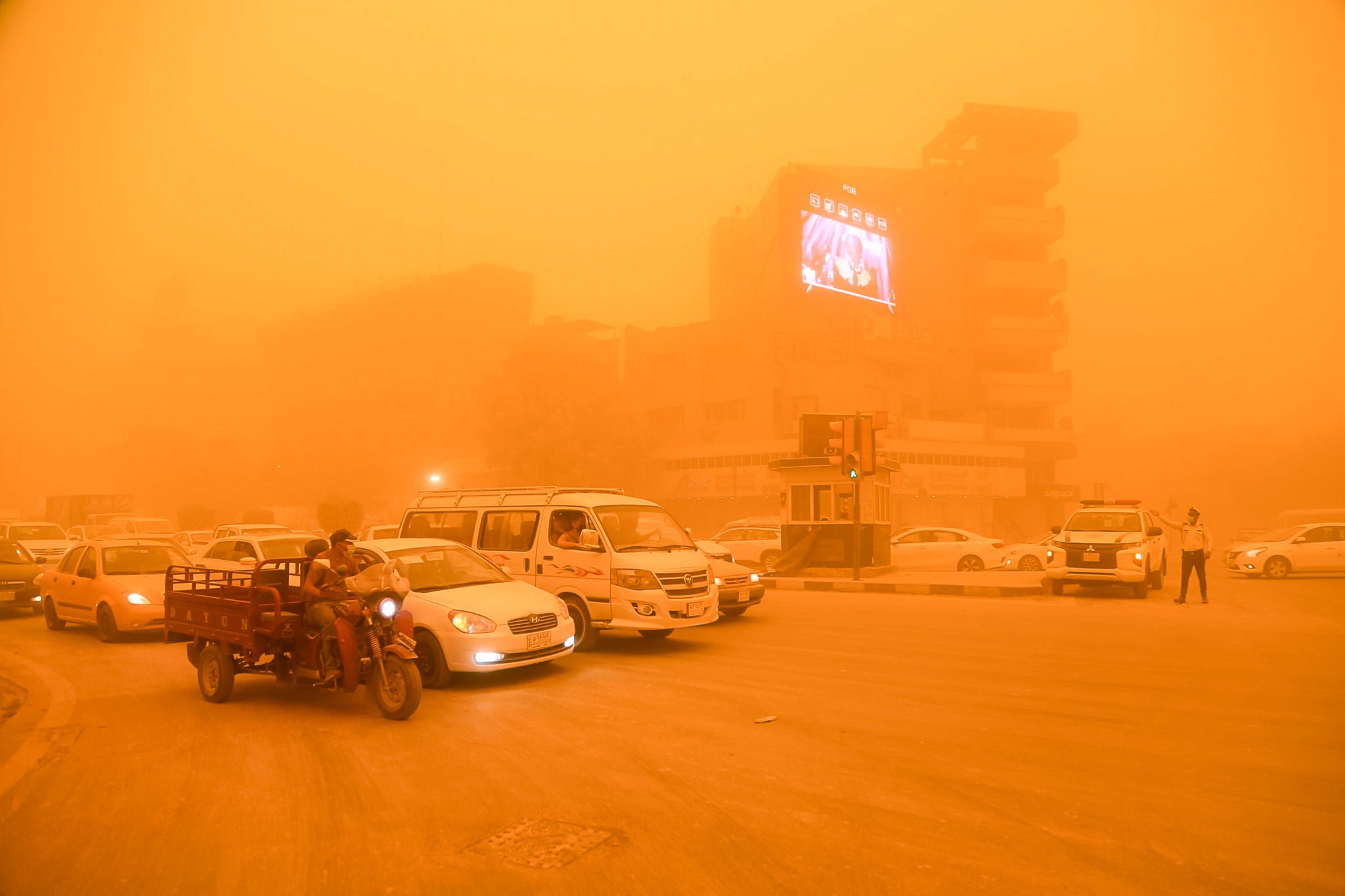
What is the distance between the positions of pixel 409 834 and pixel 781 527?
21.7 metres

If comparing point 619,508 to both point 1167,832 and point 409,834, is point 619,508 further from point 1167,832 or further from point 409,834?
point 1167,832

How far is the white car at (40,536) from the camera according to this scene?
21.6 meters

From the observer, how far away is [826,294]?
56438 mm

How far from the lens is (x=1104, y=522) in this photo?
18859 mm

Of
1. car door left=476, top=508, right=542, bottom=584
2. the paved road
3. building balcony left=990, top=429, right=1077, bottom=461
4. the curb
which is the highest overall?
building balcony left=990, top=429, right=1077, bottom=461

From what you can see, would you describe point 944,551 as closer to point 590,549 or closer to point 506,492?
point 506,492

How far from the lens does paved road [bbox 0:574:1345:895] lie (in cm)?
416

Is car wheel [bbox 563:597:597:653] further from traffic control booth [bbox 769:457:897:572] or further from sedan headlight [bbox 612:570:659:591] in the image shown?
traffic control booth [bbox 769:457:897:572]

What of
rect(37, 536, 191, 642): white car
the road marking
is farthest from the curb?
the road marking

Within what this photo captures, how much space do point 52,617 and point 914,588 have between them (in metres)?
17.0

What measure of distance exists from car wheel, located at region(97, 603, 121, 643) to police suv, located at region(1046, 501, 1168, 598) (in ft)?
56.9

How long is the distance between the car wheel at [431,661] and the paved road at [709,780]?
216mm

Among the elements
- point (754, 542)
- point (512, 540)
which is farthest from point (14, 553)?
point (754, 542)

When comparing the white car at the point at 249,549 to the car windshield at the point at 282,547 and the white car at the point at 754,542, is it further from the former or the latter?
the white car at the point at 754,542
